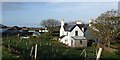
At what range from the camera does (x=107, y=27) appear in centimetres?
2434

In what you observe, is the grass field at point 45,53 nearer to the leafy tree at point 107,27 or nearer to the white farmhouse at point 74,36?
the leafy tree at point 107,27

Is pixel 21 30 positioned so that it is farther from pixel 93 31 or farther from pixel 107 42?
pixel 107 42

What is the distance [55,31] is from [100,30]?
15809mm

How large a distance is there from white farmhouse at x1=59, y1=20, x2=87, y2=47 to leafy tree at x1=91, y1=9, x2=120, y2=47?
1712 millimetres

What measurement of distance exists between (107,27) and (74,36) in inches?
158

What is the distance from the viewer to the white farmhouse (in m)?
24.8

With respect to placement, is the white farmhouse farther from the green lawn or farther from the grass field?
the grass field

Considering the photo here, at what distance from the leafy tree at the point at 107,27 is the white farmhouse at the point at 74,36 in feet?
5.62

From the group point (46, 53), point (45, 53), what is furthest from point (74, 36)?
point (45, 53)

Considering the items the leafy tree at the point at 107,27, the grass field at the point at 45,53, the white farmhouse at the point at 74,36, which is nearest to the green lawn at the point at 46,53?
the grass field at the point at 45,53

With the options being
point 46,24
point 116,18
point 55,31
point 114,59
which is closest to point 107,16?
point 116,18

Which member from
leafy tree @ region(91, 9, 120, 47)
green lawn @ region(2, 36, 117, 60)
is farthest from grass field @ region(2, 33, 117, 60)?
leafy tree @ region(91, 9, 120, 47)

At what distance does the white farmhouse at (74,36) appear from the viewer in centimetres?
2483

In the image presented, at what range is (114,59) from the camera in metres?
13.7
